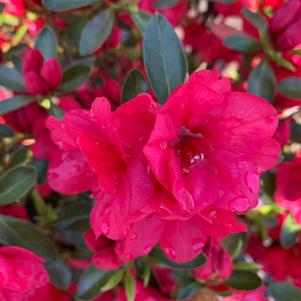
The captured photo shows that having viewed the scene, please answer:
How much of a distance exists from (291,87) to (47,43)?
0.42m

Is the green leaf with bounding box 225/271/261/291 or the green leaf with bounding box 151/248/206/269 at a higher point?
the green leaf with bounding box 151/248/206/269

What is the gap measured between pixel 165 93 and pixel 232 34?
0.30 m

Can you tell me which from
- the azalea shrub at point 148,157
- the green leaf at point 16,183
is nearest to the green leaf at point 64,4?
the azalea shrub at point 148,157

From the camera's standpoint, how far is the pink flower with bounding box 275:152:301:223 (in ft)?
2.92

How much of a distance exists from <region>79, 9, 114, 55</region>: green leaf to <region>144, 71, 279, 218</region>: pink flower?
1.09ft

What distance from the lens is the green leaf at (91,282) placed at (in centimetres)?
87

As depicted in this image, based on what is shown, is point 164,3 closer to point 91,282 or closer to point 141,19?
point 141,19

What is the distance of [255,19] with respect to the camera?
88cm

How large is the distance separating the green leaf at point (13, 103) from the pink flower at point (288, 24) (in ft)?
1.43

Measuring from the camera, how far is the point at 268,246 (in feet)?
3.89

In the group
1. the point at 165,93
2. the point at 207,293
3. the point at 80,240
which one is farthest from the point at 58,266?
the point at 165,93

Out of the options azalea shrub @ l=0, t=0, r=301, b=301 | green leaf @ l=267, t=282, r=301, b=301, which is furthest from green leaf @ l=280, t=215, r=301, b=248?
green leaf @ l=267, t=282, r=301, b=301

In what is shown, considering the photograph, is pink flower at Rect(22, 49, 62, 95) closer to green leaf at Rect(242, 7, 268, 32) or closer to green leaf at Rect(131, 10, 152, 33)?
green leaf at Rect(131, 10, 152, 33)

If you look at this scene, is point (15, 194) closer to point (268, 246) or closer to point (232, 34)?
point (232, 34)
